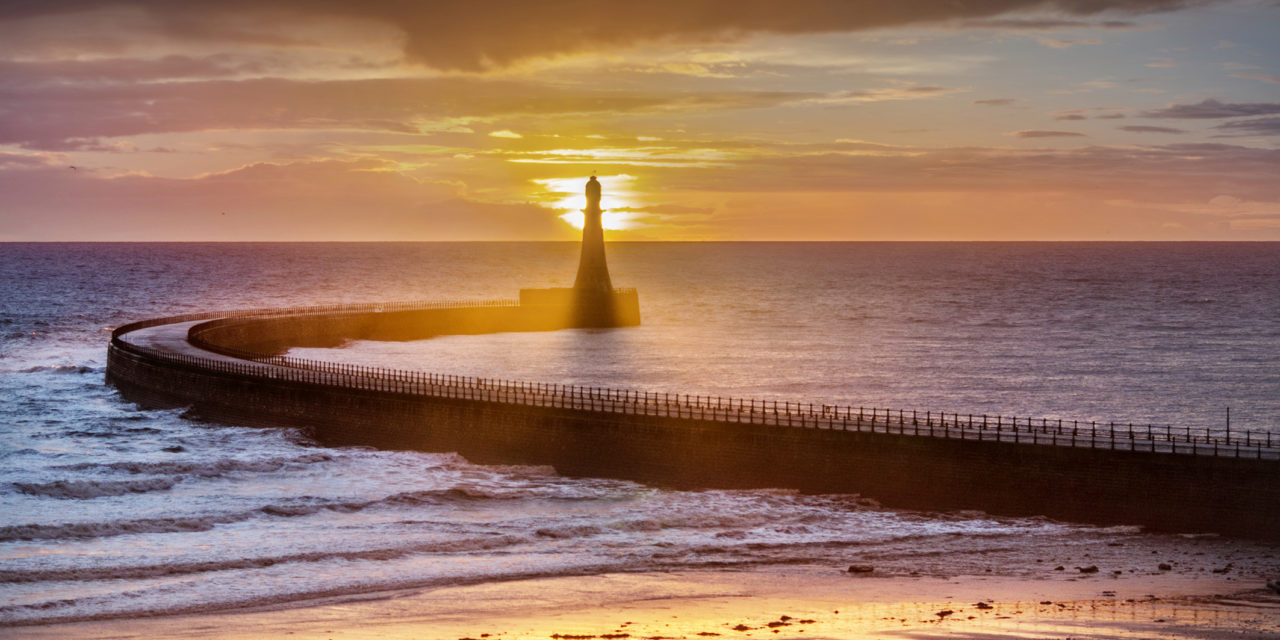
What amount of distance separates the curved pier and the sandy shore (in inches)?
264

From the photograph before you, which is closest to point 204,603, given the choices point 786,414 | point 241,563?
point 241,563

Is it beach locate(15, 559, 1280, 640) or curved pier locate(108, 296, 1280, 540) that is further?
curved pier locate(108, 296, 1280, 540)

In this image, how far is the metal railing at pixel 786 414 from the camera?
42938mm

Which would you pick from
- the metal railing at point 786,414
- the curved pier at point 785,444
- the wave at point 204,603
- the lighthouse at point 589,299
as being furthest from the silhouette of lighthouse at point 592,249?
the wave at point 204,603

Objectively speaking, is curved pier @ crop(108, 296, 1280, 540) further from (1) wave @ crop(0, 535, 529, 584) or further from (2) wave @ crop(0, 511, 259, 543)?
(2) wave @ crop(0, 511, 259, 543)

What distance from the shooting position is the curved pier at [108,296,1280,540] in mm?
39625

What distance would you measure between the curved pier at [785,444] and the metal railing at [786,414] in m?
0.19

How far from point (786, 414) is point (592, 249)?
→ 65.2 metres

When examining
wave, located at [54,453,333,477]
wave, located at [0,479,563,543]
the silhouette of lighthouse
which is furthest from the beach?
the silhouette of lighthouse

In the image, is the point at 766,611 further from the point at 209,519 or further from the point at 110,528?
the point at 110,528

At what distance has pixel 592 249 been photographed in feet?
376

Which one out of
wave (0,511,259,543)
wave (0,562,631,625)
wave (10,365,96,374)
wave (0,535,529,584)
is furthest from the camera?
wave (10,365,96,374)

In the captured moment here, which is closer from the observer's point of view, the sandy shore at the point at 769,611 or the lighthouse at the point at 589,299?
the sandy shore at the point at 769,611

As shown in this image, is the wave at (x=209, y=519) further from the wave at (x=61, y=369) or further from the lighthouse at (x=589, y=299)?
the lighthouse at (x=589, y=299)
